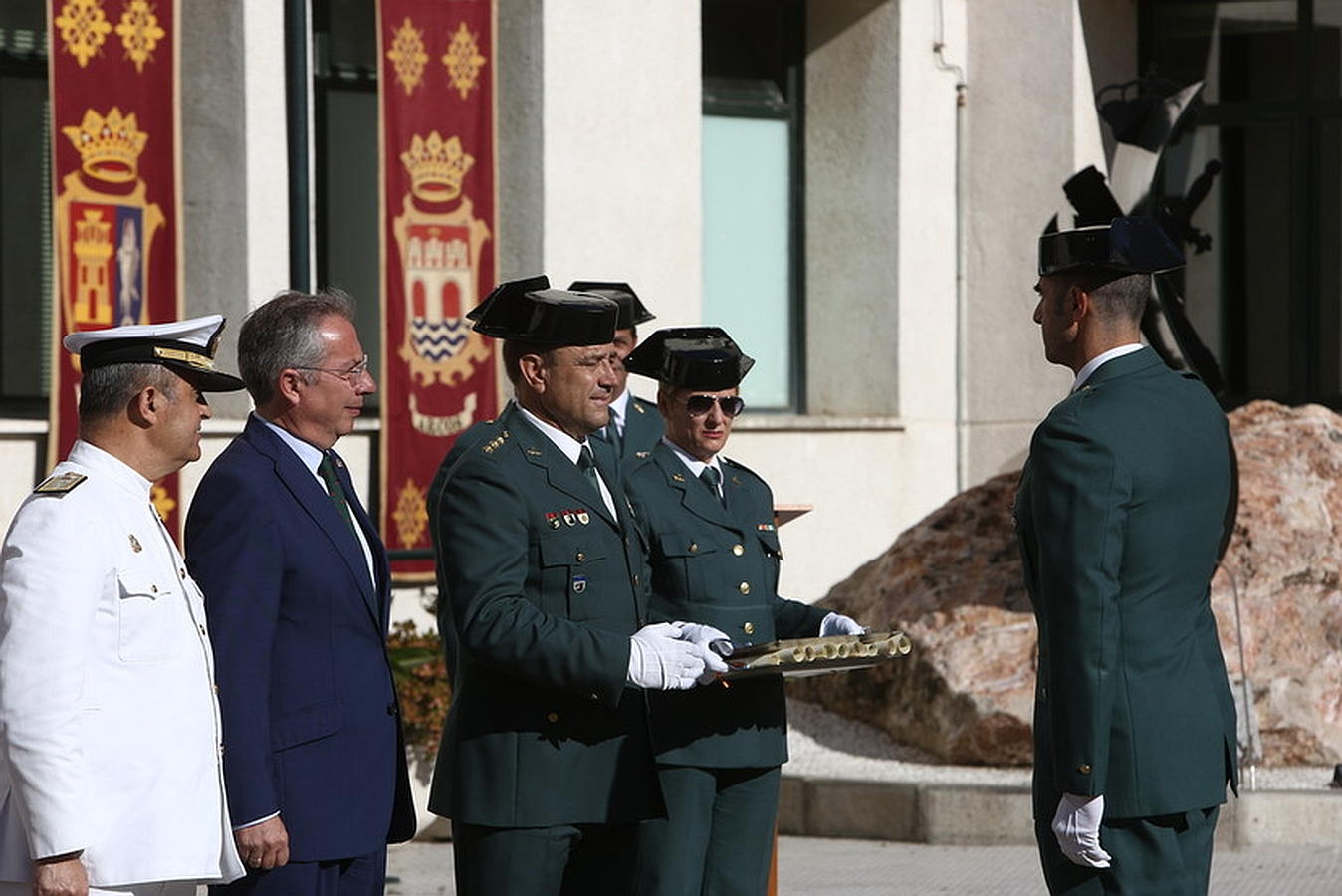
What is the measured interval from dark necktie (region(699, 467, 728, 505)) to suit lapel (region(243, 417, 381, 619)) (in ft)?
4.55

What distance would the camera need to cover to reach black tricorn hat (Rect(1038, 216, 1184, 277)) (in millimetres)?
4516

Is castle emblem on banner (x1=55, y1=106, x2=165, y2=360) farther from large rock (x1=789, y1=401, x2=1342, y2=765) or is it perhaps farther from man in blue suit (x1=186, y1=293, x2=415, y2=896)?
man in blue suit (x1=186, y1=293, x2=415, y2=896)

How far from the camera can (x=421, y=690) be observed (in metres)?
8.98

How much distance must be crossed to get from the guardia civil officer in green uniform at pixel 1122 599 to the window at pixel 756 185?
10.2 metres

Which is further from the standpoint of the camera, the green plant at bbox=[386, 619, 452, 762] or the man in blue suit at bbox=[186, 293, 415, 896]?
the green plant at bbox=[386, 619, 452, 762]

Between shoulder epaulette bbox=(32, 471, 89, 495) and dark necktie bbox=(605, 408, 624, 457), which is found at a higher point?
shoulder epaulette bbox=(32, 471, 89, 495)

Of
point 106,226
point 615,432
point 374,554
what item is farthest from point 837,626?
point 106,226

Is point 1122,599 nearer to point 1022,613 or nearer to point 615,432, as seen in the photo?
point 615,432

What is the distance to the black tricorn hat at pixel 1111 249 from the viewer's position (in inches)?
178

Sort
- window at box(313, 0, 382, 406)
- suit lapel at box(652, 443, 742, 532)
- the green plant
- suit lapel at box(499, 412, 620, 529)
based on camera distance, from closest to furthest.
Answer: suit lapel at box(499, 412, 620, 529) < suit lapel at box(652, 443, 742, 532) < the green plant < window at box(313, 0, 382, 406)

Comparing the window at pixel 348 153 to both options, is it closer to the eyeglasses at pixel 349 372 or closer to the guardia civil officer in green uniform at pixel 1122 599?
the eyeglasses at pixel 349 372

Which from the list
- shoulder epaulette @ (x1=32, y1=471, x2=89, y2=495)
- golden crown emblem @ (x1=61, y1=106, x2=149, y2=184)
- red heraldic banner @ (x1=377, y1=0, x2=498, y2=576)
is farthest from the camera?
red heraldic banner @ (x1=377, y1=0, x2=498, y2=576)

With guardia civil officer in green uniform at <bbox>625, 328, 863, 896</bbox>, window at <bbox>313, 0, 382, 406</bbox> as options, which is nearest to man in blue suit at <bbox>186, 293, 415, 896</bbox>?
guardia civil officer in green uniform at <bbox>625, 328, 863, 896</bbox>

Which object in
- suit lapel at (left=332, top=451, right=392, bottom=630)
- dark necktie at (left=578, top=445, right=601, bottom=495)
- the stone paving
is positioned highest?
dark necktie at (left=578, top=445, right=601, bottom=495)
